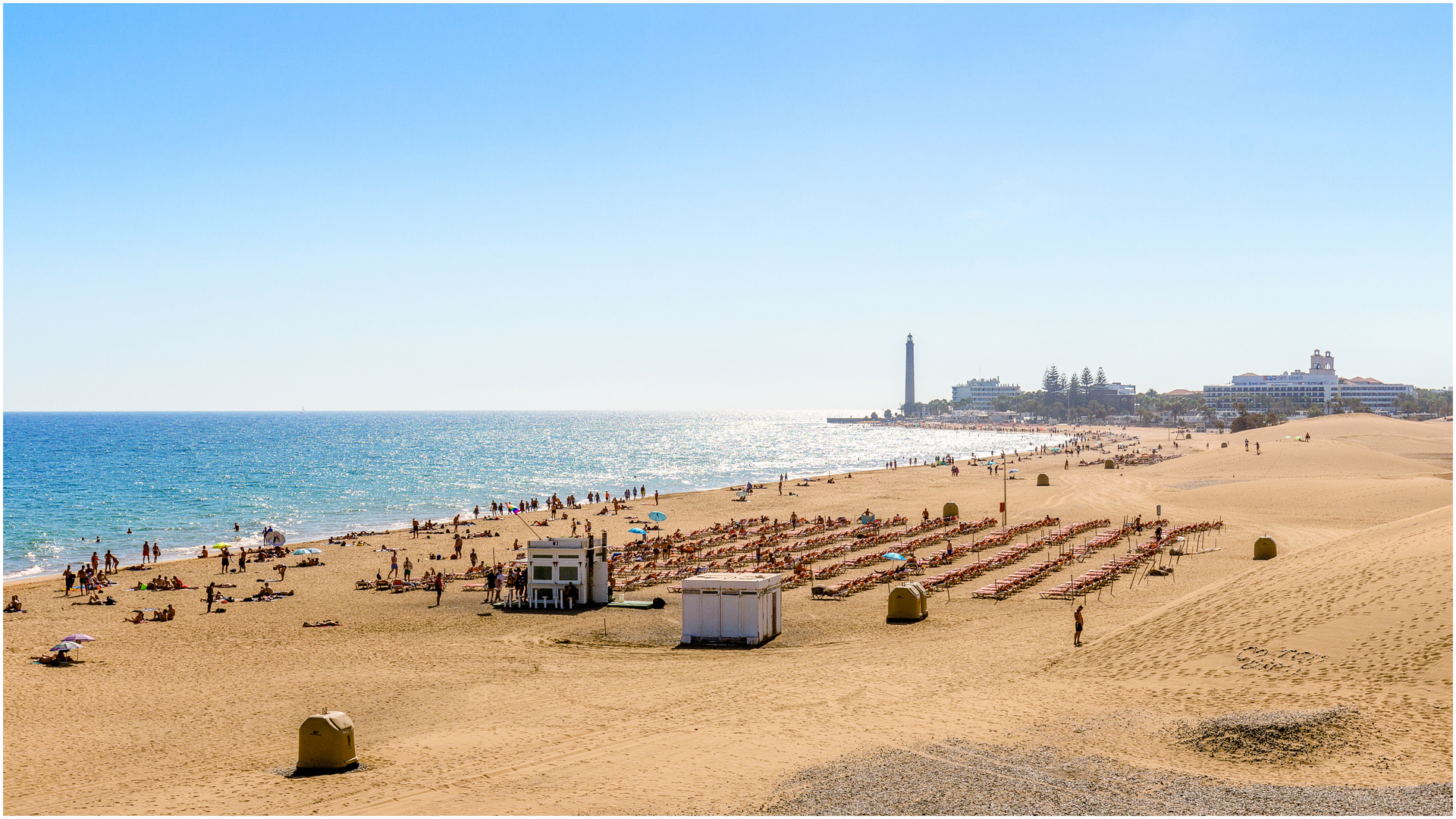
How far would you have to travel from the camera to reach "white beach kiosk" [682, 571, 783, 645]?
21609 millimetres

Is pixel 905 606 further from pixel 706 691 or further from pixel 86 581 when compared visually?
pixel 86 581

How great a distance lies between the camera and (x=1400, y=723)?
12.5 meters

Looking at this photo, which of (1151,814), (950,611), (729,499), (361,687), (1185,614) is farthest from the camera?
(729,499)

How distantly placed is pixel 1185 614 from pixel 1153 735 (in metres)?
7.40

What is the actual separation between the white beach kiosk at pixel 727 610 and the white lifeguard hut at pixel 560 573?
529cm

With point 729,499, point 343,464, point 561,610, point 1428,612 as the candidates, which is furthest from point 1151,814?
point 343,464

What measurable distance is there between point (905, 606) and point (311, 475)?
78084 mm

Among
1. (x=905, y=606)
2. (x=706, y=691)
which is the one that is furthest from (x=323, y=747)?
(x=905, y=606)

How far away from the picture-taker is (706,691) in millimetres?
16578

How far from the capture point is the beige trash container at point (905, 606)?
23.6 meters

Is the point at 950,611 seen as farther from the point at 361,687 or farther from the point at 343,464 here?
the point at 343,464

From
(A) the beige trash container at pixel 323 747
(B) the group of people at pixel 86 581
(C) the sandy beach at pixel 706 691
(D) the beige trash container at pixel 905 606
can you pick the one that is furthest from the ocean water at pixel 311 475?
(D) the beige trash container at pixel 905 606

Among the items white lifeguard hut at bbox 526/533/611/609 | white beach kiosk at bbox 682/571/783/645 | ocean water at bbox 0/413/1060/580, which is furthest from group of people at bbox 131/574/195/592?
white beach kiosk at bbox 682/571/783/645

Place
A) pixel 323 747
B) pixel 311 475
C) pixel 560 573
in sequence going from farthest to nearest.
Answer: pixel 311 475
pixel 560 573
pixel 323 747
